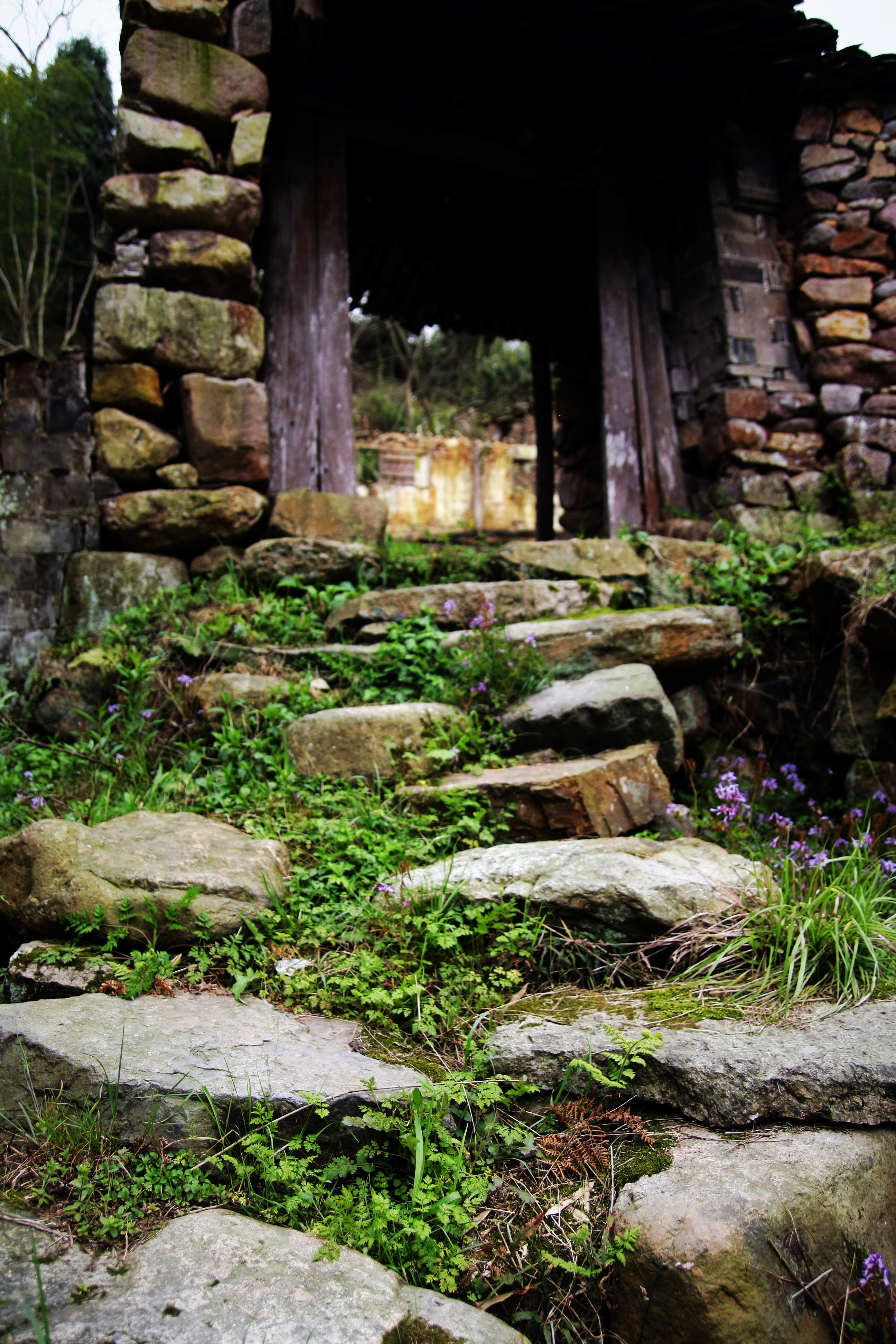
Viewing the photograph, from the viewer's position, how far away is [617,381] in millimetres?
5699

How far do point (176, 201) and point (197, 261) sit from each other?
0.30 m

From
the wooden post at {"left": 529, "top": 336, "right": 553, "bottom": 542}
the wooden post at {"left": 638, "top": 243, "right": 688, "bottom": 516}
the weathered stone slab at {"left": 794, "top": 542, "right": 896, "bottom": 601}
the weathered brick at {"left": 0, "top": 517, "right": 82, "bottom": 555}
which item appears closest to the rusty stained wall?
the wooden post at {"left": 529, "top": 336, "right": 553, "bottom": 542}

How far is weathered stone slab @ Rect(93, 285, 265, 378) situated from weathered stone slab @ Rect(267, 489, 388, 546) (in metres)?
0.66

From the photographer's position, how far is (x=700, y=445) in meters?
5.63

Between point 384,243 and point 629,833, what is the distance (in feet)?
18.3

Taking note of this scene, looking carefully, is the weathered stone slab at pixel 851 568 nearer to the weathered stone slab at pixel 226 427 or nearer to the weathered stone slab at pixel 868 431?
the weathered stone slab at pixel 868 431

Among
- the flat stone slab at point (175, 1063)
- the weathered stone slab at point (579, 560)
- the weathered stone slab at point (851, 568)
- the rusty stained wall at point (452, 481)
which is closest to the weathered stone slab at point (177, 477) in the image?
the weathered stone slab at point (579, 560)

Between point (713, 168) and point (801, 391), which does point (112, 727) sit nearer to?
point (801, 391)

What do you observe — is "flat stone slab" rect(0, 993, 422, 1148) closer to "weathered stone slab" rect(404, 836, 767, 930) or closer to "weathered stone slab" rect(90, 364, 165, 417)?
"weathered stone slab" rect(404, 836, 767, 930)

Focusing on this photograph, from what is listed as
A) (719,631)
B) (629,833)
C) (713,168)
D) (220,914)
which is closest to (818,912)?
(629,833)

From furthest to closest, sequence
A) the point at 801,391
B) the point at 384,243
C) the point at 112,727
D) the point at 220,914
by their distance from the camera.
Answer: the point at 384,243
the point at 801,391
the point at 112,727
the point at 220,914

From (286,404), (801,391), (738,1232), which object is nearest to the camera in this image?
(738,1232)

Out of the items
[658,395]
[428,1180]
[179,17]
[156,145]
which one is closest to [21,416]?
[156,145]

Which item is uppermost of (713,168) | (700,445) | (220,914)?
(713,168)
